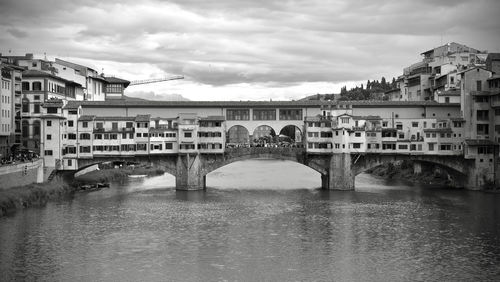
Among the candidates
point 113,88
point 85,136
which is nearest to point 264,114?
point 85,136

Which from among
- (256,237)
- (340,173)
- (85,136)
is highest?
(85,136)

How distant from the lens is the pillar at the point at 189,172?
59.3 m

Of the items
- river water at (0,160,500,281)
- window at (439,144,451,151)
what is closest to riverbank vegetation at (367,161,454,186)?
window at (439,144,451,151)

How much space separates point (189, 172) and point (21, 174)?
16.0 meters

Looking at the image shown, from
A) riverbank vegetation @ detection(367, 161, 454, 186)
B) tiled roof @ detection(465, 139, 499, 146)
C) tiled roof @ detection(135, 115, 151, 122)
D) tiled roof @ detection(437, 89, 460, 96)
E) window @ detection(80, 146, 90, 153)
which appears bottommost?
riverbank vegetation @ detection(367, 161, 454, 186)

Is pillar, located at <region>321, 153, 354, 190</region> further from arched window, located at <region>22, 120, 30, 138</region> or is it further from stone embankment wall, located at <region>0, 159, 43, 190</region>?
arched window, located at <region>22, 120, 30, 138</region>

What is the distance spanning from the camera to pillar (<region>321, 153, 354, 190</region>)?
59.7 metres

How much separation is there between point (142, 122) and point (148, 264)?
3064cm

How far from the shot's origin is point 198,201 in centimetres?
5184

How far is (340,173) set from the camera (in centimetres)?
5991

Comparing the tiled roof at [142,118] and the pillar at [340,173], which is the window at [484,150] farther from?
the tiled roof at [142,118]

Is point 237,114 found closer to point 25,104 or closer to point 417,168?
point 25,104

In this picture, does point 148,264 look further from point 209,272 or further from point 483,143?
point 483,143

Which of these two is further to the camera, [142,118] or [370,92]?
[370,92]
